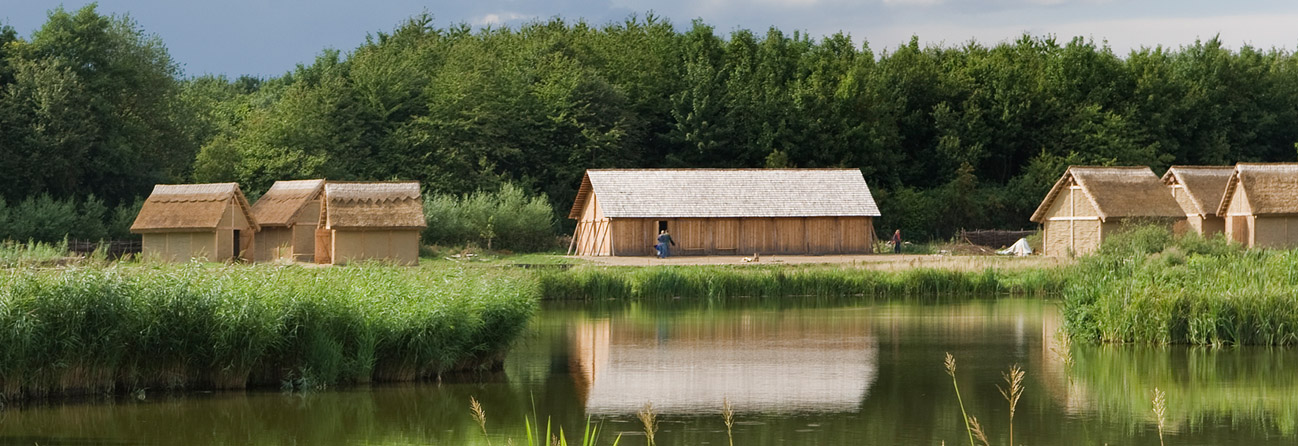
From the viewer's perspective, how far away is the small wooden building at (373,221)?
39719 millimetres

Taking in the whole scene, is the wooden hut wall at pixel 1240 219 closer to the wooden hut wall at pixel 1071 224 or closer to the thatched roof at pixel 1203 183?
the thatched roof at pixel 1203 183

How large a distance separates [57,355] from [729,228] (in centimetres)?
3304

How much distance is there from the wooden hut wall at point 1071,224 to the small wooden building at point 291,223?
23279 mm

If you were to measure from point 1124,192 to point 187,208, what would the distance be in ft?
94.4

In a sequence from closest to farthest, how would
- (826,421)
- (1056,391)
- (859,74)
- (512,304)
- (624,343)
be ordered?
(826,421) < (1056,391) < (512,304) < (624,343) < (859,74)

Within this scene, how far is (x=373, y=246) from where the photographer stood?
132ft

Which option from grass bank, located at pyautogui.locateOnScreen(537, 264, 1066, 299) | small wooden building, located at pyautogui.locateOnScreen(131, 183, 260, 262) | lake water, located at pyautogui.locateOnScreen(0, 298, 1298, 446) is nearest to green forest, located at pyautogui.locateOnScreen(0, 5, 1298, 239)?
small wooden building, located at pyautogui.locateOnScreen(131, 183, 260, 262)

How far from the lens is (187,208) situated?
4056 centimetres

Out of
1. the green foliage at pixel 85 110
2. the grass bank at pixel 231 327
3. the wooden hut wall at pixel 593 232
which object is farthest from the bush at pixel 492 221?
the grass bank at pixel 231 327

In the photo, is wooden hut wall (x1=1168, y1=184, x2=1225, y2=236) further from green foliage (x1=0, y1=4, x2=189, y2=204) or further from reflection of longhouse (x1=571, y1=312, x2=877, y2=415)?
green foliage (x1=0, y1=4, x2=189, y2=204)

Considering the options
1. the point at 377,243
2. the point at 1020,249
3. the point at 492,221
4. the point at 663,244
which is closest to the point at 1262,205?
the point at 1020,249

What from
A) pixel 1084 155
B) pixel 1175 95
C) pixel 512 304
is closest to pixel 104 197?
pixel 512 304

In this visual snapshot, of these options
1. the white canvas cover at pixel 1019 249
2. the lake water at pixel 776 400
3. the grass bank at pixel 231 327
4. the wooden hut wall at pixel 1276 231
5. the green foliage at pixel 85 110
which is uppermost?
the green foliage at pixel 85 110

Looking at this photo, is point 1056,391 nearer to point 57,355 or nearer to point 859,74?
point 57,355
